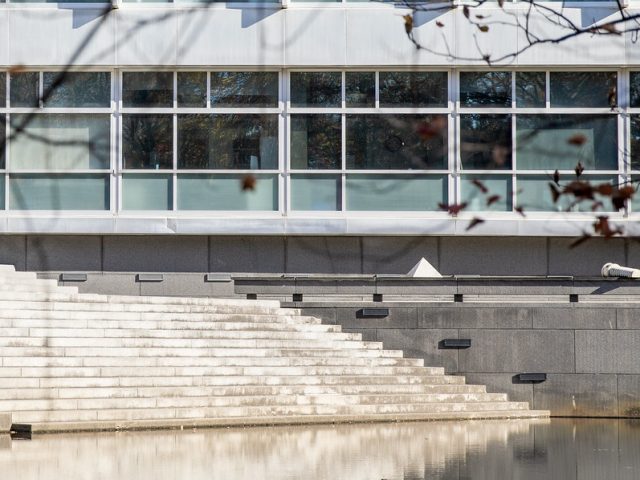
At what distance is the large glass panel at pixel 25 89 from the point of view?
989 inches

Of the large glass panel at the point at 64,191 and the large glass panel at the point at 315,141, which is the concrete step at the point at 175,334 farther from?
the large glass panel at the point at 64,191

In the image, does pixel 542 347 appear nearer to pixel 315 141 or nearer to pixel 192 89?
pixel 315 141

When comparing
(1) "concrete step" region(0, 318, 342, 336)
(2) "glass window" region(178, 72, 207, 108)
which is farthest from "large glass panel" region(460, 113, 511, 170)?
(1) "concrete step" region(0, 318, 342, 336)

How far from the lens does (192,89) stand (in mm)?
25094

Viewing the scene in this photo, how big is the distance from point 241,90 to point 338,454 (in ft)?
40.1

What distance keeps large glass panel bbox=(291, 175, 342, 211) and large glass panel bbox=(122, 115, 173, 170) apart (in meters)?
2.45

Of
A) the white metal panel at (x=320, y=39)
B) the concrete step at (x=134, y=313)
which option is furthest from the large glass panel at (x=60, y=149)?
the concrete step at (x=134, y=313)

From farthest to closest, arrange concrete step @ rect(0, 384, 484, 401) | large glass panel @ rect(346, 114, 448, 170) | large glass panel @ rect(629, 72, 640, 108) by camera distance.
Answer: large glass panel @ rect(346, 114, 448, 170), large glass panel @ rect(629, 72, 640, 108), concrete step @ rect(0, 384, 484, 401)

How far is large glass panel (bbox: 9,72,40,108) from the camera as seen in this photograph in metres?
25.1

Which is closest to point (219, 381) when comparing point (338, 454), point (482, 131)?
point (338, 454)

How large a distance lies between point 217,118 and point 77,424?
9.74 metres

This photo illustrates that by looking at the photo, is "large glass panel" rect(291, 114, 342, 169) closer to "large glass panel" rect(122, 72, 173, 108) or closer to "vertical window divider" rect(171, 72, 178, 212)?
"vertical window divider" rect(171, 72, 178, 212)

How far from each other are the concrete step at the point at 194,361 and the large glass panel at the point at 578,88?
22.0 ft

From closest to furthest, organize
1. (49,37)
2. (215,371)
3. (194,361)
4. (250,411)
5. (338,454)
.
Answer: (338,454) < (250,411) < (215,371) < (194,361) < (49,37)
